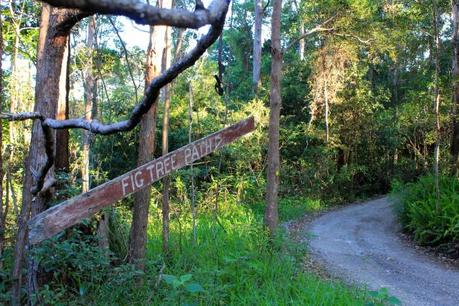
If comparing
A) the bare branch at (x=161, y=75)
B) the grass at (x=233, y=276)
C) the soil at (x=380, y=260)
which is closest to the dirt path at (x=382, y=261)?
the soil at (x=380, y=260)

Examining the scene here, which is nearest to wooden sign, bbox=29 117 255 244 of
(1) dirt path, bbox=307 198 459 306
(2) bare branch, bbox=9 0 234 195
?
(2) bare branch, bbox=9 0 234 195

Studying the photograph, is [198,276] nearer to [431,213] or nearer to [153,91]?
[153,91]

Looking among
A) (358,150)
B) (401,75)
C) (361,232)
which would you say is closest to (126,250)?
(361,232)

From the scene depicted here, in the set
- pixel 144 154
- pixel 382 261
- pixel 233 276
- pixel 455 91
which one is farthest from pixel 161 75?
pixel 455 91

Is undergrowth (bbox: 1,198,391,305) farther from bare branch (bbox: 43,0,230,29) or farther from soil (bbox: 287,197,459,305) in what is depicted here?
bare branch (bbox: 43,0,230,29)

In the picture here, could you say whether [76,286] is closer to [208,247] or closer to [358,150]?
[208,247]

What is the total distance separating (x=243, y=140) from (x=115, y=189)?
1401 centimetres

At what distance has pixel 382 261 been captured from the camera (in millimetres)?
9062

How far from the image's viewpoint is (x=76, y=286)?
4.76 metres

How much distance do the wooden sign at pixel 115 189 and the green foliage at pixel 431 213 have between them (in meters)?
8.36

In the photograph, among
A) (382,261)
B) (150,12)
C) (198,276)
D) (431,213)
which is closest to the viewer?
(150,12)

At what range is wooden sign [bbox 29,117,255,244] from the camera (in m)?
2.38

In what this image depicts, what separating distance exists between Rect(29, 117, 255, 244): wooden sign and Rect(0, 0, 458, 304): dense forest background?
145cm

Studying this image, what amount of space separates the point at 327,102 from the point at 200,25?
17.2 m
